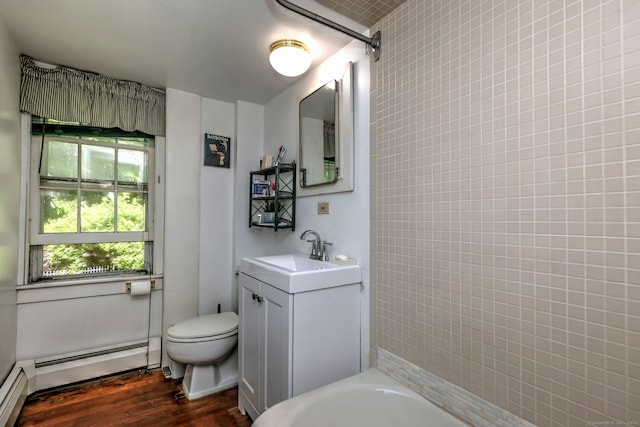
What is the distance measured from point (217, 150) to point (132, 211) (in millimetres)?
841

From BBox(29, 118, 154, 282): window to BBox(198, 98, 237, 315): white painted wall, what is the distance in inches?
16.4

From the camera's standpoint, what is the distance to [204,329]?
196 cm

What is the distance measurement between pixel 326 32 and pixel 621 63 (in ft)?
4.18

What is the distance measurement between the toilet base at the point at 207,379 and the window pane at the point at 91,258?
972 mm

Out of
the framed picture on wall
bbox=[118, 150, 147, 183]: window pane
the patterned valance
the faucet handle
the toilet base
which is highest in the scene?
the patterned valance

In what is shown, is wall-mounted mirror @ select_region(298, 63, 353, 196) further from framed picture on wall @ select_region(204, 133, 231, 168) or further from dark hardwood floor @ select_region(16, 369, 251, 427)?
dark hardwood floor @ select_region(16, 369, 251, 427)

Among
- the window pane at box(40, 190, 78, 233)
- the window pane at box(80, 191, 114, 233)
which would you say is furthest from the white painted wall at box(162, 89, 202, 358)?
the window pane at box(40, 190, 78, 233)

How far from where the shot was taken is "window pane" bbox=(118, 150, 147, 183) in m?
2.29

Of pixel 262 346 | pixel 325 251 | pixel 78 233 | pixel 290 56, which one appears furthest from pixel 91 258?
pixel 290 56

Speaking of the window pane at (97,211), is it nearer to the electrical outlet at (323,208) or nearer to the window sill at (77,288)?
the window sill at (77,288)

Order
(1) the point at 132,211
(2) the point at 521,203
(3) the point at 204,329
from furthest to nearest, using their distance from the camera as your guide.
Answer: (1) the point at 132,211
(3) the point at 204,329
(2) the point at 521,203

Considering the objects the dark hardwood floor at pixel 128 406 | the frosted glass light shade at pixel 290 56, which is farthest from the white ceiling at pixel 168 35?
the dark hardwood floor at pixel 128 406

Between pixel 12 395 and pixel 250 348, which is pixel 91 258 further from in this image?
pixel 250 348

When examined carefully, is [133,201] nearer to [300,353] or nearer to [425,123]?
[300,353]
